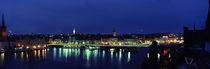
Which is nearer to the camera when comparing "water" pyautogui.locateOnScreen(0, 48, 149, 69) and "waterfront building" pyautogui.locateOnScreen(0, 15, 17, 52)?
"water" pyautogui.locateOnScreen(0, 48, 149, 69)

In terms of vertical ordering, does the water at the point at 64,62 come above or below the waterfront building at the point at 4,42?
below

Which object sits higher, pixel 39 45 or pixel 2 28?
pixel 2 28

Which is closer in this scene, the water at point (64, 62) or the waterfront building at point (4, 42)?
the water at point (64, 62)

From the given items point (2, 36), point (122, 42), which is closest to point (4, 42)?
point (2, 36)

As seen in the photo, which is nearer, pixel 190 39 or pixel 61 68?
pixel 190 39

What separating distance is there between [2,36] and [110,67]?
2691cm

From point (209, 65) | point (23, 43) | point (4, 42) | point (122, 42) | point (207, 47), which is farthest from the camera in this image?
point (122, 42)

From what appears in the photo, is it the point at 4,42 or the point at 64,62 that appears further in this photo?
the point at 4,42

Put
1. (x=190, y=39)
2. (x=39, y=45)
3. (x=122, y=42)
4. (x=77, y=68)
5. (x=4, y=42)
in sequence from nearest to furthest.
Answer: (x=190, y=39)
(x=77, y=68)
(x=4, y=42)
(x=39, y=45)
(x=122, y=42)

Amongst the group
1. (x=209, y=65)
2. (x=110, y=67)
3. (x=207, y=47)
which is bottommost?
(x=110, y=67)

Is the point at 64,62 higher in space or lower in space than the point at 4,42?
lower

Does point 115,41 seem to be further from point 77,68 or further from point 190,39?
point 190,39

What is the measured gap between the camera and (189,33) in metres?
6.61

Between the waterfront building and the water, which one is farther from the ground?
the waterfront building
